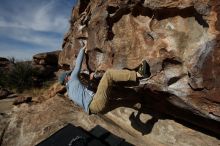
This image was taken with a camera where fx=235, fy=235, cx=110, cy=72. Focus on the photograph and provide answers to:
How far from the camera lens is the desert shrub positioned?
16.1 m

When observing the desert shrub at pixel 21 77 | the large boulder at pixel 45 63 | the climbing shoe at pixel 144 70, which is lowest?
the desert shrub at pixel 21 77

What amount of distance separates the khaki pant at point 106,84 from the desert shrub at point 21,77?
40.9ft

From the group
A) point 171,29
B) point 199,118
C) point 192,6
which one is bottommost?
point 199,118

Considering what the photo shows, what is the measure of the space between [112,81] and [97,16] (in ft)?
7.28

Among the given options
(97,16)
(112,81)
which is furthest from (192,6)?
(97,16)

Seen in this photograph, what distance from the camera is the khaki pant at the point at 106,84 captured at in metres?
4.23

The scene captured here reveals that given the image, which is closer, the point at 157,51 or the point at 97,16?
the point at 157,51

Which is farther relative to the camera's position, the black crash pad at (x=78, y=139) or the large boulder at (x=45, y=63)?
the large boulder at (x=45, y=63)

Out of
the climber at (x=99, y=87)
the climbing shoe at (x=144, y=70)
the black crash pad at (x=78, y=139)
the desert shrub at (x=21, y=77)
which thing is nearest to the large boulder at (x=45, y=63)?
the desert shrub at (x=21, y=77)

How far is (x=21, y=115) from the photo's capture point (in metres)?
7.05

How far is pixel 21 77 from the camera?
16656 millimetres

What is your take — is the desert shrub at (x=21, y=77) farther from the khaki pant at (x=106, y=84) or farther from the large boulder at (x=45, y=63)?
the khaki pant at (x=106, y=84)

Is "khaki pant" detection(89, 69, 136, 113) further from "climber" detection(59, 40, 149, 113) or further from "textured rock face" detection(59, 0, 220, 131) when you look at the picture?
"textured rock face" detection(59, 0, 220, 131)

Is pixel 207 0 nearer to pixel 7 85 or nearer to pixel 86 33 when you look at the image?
pixel 86 33
